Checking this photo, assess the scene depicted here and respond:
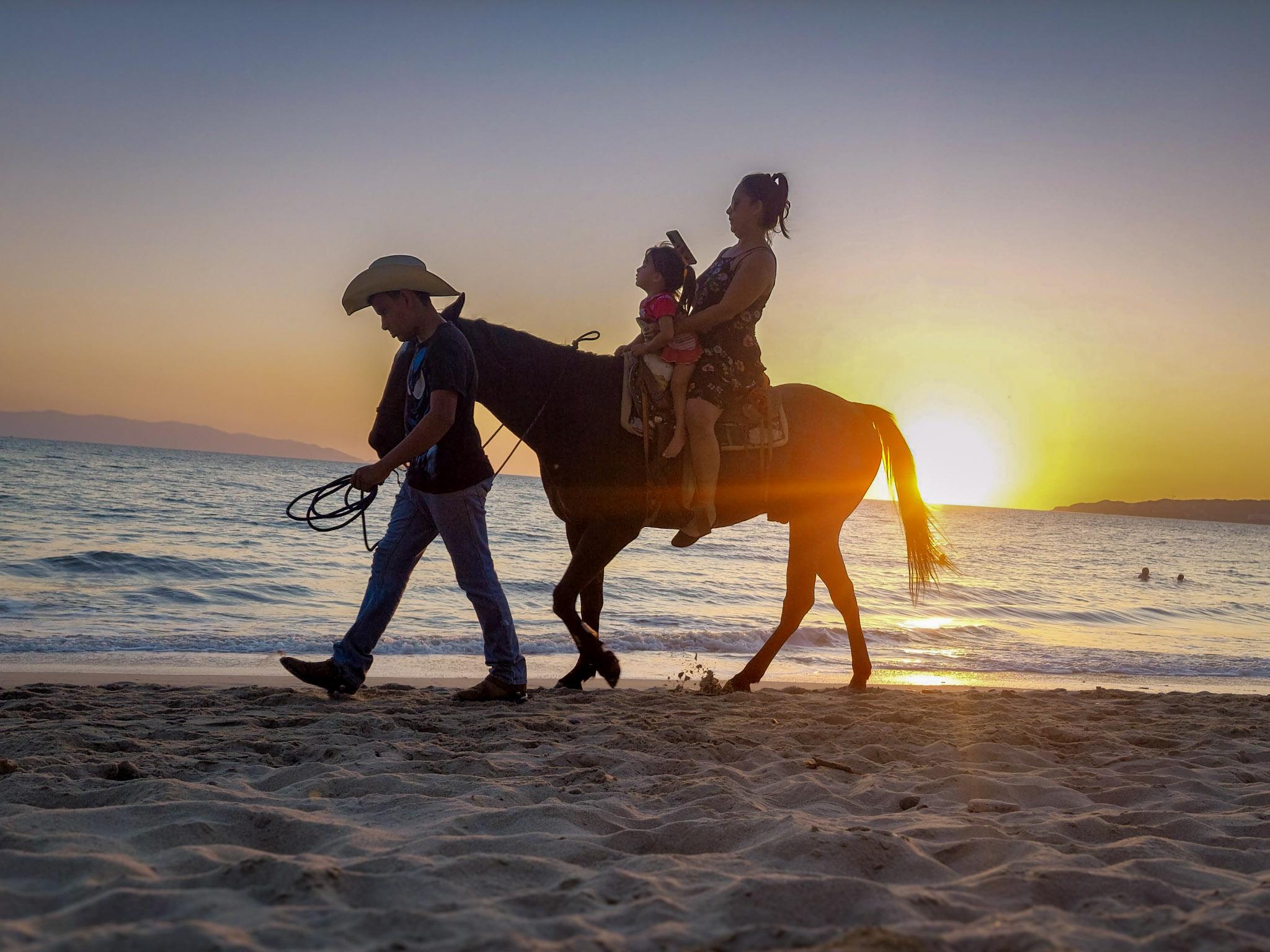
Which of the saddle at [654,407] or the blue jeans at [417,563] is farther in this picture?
the saddle at [654,407]

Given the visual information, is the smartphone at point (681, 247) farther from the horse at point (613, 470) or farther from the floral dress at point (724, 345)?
the horse at point (613, 470)

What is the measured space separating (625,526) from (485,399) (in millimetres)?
1070

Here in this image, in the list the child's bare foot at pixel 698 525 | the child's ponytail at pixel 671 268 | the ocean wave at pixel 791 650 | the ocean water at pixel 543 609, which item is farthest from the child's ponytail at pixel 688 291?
the ocean wave at pixel 791 650

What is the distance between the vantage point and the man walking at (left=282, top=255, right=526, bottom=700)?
4.42 m

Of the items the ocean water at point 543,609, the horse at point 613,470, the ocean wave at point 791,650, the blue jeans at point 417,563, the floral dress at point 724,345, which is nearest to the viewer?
the blue jeans at point 417,563

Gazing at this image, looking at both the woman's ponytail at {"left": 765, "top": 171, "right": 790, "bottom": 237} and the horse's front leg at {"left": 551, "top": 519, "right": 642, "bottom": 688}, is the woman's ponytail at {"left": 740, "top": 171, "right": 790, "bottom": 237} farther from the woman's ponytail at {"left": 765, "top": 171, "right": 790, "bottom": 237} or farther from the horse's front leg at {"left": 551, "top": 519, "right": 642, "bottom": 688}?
the horse's front leg at {"left": 551, "top": 519, "right": 642, "bottom": 688}

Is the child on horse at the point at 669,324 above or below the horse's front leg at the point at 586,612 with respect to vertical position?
above

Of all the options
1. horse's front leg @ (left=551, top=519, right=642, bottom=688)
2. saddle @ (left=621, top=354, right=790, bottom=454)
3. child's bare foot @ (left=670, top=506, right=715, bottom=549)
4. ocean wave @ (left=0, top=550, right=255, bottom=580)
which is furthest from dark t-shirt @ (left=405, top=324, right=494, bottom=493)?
ocean wave @ (left=0, top=550, right=255, bottom=580)

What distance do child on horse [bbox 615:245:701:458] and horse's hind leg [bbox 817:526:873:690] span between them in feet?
4.93

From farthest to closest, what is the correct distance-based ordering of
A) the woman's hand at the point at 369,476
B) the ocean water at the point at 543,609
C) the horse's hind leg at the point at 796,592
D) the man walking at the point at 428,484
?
the ocean water at the point at 543,609 < the horse's hind leg at the point at 796,592 < the man walking at the point at 428,484 < the woman's hand at the point at 369,476

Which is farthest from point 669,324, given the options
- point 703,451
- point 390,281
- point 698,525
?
point 390,281

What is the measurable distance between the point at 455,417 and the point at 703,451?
5.05 ft

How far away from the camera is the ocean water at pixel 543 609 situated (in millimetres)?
8469

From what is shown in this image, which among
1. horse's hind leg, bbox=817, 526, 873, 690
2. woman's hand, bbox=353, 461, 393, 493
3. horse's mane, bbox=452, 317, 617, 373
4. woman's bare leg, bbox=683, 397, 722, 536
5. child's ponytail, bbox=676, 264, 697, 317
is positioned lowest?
horse's hind leg, bbox=817, 526, 873, 690
